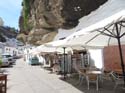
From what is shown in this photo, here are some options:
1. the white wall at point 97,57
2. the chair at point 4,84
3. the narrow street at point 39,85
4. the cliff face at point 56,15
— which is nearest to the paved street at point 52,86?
the narrow street at point 39,85

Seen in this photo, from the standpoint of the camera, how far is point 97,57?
24406 mm

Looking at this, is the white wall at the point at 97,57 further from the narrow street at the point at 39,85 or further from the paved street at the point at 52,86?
the paved street at the point at 52,86

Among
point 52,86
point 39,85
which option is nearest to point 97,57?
point 39,85

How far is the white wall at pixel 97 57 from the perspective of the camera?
23.3m

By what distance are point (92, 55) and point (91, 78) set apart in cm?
1249

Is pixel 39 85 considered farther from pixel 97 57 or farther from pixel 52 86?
pixel 97 57

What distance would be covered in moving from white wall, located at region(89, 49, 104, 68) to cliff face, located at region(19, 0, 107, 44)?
12.2 m

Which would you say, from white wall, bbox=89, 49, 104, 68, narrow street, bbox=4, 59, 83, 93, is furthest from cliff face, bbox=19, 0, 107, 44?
narrow street, bbox=4, 59, 83, 93

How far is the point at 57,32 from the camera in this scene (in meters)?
41.6

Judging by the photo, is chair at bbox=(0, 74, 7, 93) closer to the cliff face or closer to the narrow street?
the narrow street

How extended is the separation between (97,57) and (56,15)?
621 inches

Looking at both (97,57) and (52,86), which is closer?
(52,86)

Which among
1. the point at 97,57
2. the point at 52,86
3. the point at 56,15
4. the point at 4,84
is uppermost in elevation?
the point at 56,15

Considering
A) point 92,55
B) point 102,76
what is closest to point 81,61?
point 92,55
